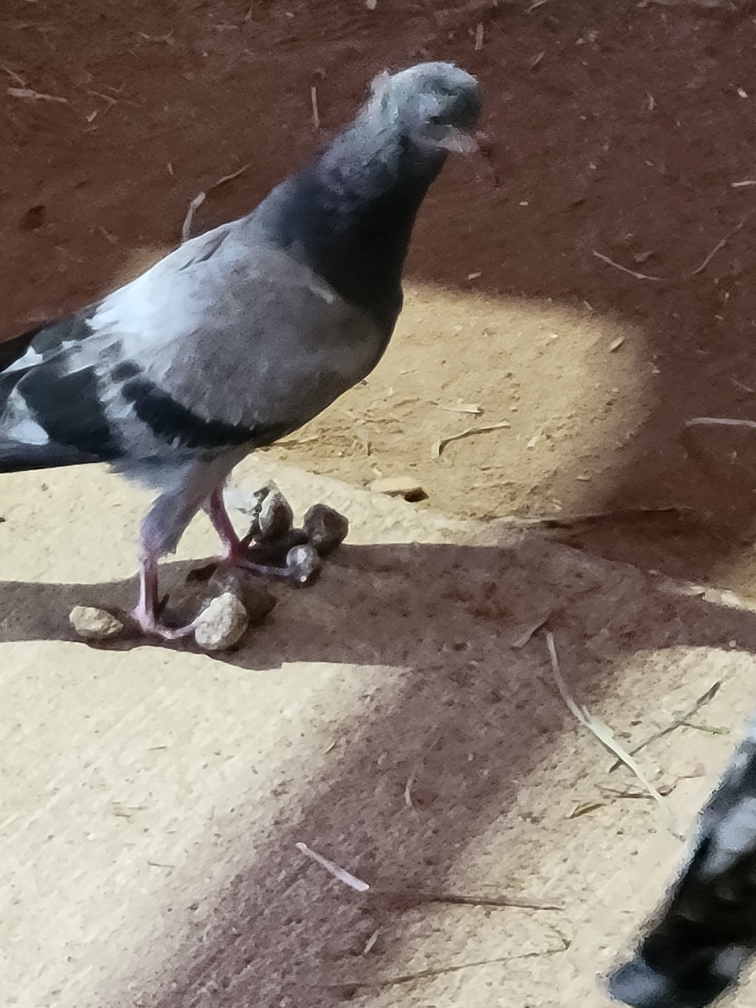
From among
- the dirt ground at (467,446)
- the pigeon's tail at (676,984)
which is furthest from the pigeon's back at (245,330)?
the pigeon's tail at (676,984)

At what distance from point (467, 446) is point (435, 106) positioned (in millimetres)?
920

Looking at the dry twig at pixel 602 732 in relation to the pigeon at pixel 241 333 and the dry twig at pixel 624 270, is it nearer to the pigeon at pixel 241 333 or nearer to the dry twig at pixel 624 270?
the pigeon at pixel 241 333

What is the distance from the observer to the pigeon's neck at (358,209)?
121cm

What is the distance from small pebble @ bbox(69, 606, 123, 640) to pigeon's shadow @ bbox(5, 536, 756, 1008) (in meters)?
0.05

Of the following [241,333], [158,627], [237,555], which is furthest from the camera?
[237,555]

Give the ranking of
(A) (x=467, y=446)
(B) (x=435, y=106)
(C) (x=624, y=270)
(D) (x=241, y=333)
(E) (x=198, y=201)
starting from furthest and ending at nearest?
1. (E) (x=198, y=201)
2. (C) (x=624, y=270)
3. (A) (x=467, y=446)
4. (D) (x=241, y=333)
5. (B) (x=435, y=106)

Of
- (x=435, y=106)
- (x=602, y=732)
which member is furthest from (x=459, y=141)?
(x=602, y=732)

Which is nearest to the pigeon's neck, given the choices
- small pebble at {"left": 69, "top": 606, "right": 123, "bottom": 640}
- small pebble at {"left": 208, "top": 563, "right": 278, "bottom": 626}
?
small pebble at {"left": 208, "top": 563, "right": 278, "bottom": 626}

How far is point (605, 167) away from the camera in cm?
260

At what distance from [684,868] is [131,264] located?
2.13 meters

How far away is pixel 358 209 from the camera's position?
1.25 meters

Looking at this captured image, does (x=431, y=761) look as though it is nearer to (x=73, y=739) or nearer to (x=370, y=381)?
(x=73, y=739)

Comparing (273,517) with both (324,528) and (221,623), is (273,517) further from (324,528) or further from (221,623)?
(221,623)

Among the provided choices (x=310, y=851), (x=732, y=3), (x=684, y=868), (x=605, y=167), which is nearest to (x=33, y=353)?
(x=310, y=851)
